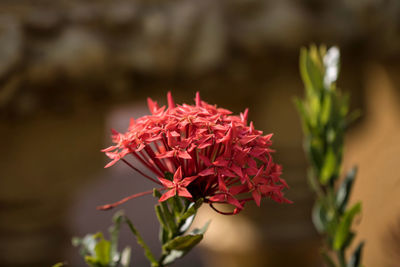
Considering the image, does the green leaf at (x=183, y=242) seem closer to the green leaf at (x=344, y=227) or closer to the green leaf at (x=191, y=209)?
the green leaf at (x=191, y=209)

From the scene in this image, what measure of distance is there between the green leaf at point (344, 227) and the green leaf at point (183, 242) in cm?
20

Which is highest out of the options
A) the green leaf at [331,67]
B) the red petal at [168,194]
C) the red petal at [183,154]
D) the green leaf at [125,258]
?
the green leaf at [331,67]

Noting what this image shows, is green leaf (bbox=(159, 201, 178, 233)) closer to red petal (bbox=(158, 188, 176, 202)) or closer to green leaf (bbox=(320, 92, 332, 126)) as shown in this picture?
red petal (bbox=(158, 188, 176, 202))

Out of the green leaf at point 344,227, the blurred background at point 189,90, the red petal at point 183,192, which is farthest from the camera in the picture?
the blurred background at point 189,90

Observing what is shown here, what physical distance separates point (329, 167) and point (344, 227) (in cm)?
7

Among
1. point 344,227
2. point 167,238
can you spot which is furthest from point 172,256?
point 344,227

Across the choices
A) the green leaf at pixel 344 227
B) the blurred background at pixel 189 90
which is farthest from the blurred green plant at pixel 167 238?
the blurred background at pixel 189 90

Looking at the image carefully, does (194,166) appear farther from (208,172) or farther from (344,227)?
(344,227)

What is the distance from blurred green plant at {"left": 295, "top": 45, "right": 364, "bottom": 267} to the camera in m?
0.47

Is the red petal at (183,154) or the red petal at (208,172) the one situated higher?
the red petal at (183,154)

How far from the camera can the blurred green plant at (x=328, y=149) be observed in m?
0.47

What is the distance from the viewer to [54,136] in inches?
51.8

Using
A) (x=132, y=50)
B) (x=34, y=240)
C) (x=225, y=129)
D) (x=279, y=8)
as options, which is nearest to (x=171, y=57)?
(x=132, y=50)

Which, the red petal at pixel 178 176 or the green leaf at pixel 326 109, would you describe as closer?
the red petal at pixel 178 176
